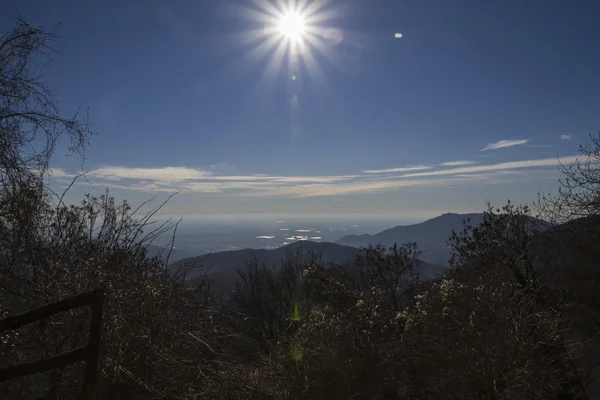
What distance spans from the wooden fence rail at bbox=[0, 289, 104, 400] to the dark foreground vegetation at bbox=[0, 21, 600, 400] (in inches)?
106

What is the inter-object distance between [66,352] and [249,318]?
728cm

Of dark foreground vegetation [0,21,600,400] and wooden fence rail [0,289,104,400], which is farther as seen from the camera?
dark foreground vegetation [0,21,600,400]

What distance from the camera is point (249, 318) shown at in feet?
30.3

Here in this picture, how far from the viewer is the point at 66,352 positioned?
7.44ft

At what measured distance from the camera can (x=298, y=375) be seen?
11953 mm

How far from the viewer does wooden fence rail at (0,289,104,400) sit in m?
2.17

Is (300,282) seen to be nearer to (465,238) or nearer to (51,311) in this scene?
(465,238)

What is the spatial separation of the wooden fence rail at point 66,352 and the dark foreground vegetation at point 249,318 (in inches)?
106

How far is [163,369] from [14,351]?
2146 mm

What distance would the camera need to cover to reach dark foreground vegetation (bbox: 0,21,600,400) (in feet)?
16.8

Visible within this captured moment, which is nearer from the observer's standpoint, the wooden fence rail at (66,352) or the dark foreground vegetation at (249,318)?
the wooden fence rail at (66,352)

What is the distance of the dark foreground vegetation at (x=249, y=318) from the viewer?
16.8ft

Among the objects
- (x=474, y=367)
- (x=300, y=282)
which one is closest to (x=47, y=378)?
(x=474, y=367)

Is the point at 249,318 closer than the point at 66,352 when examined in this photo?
No
